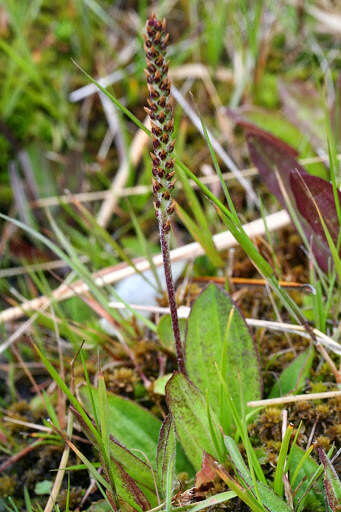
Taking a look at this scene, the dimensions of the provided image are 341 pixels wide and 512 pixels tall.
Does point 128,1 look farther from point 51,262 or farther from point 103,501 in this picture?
point 103,501

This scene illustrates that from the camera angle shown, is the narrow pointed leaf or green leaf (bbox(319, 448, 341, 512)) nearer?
green leaf (bbox(319, 448, 341, 512))

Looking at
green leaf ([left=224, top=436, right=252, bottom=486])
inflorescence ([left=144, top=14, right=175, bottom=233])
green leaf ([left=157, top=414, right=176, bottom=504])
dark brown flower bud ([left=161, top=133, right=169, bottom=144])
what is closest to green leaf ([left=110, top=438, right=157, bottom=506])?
green leaf ([left=157, top=414, right=176, bottom=504])

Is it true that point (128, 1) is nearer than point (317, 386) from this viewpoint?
No

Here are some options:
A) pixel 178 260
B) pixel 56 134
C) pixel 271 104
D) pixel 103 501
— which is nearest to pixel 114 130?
pixel 56 134

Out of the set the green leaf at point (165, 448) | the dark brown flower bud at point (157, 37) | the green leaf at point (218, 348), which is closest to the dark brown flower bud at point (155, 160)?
the dark brown flower bud at point (157, 37)

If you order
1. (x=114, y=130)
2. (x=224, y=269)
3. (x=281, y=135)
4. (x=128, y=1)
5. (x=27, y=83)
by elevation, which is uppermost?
(x=128, y=1)

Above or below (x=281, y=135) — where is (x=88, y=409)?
below

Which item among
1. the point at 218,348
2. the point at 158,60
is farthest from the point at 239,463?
the point at 158,60

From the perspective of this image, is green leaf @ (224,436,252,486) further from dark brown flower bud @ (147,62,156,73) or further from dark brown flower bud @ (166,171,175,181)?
dark brown flower bud @ (147,62,156,73)
